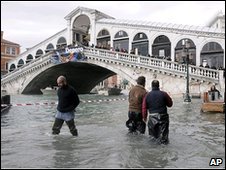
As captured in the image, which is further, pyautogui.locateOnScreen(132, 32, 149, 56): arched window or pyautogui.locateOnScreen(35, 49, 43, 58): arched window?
pyautogui.locateOnScreen(35, 49, 43, 58): arched window

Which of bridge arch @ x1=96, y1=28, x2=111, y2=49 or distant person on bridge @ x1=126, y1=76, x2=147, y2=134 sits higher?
bridge arch @ x1=96, y1=28, x2=111, y2=49

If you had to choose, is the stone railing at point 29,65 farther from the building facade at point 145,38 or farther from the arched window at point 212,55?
the arched window at point 212,55

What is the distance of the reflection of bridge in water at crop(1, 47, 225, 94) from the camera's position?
2446 centimetres

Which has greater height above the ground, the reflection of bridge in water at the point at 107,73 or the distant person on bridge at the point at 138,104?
the reflection of bridge in water at the point at 107,73

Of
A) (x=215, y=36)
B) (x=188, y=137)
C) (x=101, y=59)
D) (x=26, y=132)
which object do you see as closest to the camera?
(x=188, y=137)

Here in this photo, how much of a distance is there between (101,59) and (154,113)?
25.2 metres

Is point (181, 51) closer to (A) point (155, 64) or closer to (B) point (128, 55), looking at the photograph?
(A) point (155, 64)

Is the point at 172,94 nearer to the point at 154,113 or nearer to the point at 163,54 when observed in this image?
the point at 163,54

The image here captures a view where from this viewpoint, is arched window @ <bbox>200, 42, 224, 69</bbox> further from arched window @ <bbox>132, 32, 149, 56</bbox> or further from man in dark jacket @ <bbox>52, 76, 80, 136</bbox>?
man in dark jacket @ <bbox>52, 76, 80, 136</bbox>

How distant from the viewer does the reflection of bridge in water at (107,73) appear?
2446cm

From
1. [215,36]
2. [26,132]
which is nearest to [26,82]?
[215,36]

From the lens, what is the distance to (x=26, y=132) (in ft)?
27.0

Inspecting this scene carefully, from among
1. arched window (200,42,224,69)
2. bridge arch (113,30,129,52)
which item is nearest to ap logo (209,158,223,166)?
arched window (200,42,224,69)

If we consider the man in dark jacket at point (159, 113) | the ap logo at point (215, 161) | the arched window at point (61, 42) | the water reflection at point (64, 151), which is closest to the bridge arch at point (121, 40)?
the arched window at point (61, 42)
